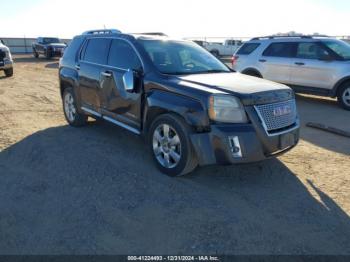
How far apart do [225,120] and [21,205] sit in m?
2.39

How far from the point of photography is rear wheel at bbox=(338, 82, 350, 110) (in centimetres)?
900

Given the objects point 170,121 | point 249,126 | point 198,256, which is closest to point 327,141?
point 249,126

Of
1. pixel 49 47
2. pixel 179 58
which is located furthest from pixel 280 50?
pixel 49 47

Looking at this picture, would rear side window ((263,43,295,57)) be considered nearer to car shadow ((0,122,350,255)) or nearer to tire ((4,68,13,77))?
car shadow ((0,122,350,255))

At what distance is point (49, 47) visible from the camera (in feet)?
92.1

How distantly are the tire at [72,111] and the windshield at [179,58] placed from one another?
2206 mm

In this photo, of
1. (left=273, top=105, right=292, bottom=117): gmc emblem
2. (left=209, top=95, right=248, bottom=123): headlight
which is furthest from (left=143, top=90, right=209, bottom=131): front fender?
(left=273, top=105, right=292, bottom=117): gmc emblem

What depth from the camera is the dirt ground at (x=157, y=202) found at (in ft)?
10.2

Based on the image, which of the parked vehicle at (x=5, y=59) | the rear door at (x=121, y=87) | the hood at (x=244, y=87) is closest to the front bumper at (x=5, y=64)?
the parked vehicle at (x=5, y=59)

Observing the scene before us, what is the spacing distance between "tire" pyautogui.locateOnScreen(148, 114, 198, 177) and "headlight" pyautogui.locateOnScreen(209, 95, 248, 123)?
379 millimetres

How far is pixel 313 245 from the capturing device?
A: 3.08 meters

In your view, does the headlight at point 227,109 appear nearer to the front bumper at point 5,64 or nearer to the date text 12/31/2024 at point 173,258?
the date text 12/31/2024 at point 173,258

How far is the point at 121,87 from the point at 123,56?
1.66ft

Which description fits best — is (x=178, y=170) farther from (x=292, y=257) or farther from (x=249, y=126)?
(x=292, y=257)
